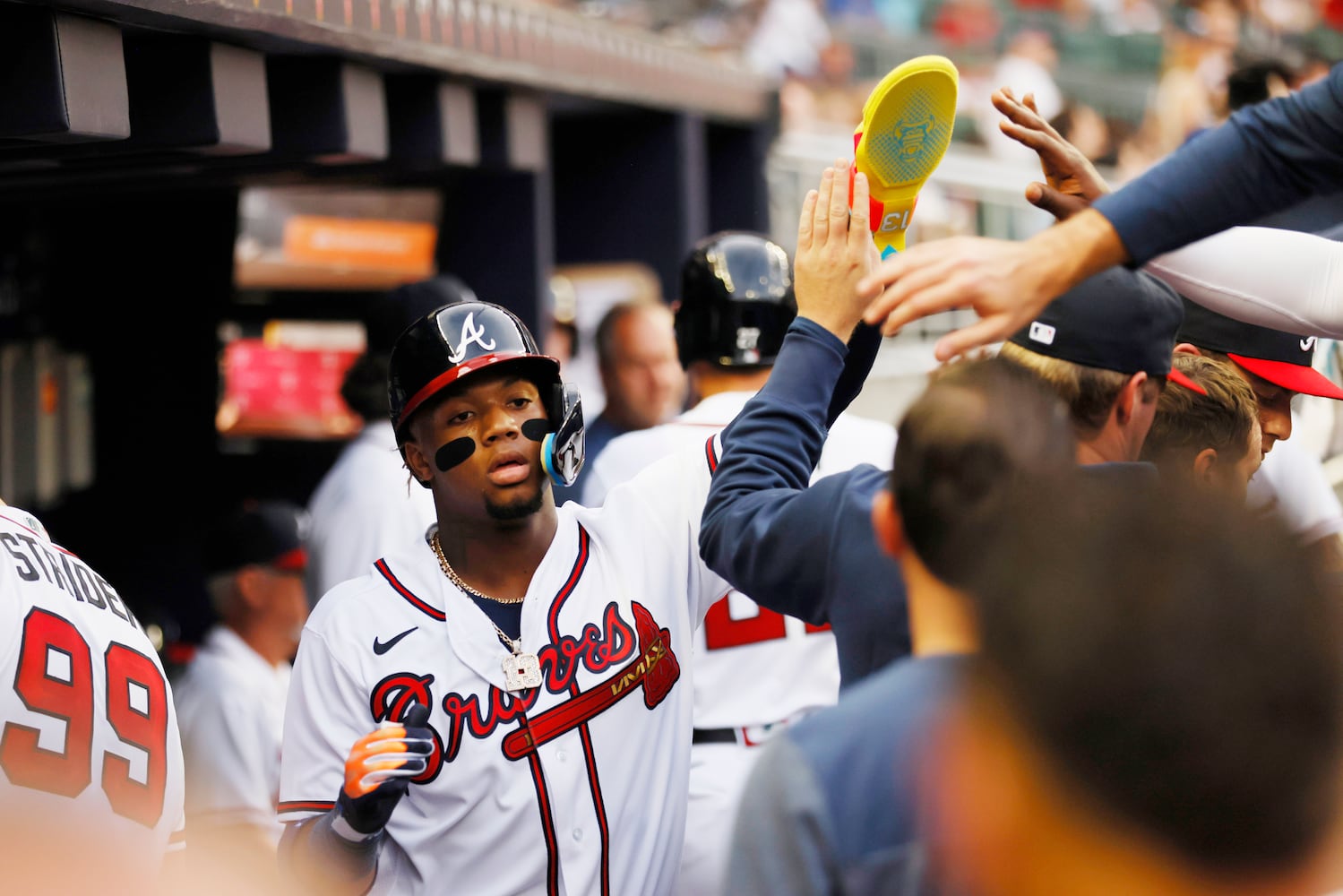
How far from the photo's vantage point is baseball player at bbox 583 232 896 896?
289 cm

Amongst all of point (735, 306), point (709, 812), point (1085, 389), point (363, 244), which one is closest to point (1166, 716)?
point (1085, 389)

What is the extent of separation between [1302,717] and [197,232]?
5.76m

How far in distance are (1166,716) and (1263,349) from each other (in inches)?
68.3

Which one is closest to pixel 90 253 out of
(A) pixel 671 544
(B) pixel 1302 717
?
(A) pixel 671 544

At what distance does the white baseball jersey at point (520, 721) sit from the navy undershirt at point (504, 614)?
0.05 meters

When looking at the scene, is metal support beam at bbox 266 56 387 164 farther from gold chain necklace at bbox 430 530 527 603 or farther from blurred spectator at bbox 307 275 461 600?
gold chain necklace at bbox 430 530 527 603

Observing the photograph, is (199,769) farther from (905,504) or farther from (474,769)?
(905,504)

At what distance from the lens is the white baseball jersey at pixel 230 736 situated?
4.09 m

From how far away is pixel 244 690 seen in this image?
14.2 ft

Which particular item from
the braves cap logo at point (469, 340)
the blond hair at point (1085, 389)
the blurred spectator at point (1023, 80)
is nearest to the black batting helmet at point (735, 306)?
the braves cap logo at point (469, 340)

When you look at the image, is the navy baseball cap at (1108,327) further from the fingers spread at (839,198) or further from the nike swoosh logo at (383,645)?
the nike swoosh logo at (383,645)

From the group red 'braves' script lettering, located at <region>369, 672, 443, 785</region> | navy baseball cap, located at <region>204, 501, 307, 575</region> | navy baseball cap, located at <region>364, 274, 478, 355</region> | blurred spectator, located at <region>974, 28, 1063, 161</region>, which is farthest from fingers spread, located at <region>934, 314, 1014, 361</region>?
blurred spectator, located at <region>974, 28, 1063, 161</region>

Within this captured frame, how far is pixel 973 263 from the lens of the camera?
161 centimetres

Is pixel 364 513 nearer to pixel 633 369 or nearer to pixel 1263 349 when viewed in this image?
pixel 633 369
